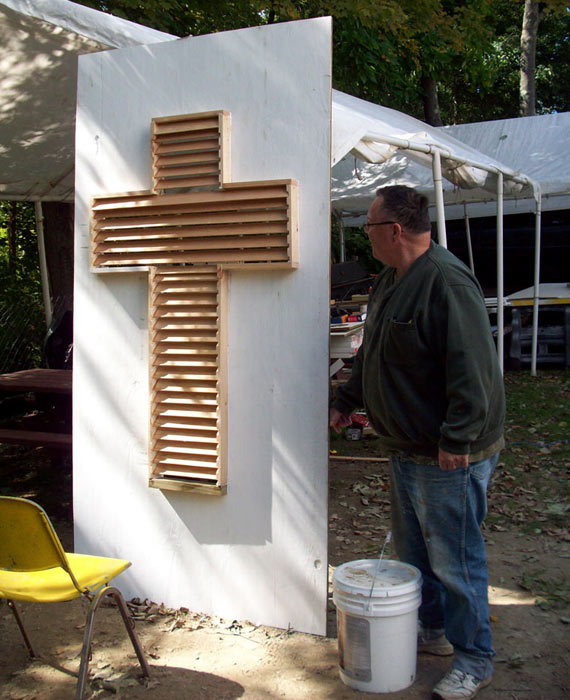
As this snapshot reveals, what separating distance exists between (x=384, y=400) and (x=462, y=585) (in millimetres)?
840

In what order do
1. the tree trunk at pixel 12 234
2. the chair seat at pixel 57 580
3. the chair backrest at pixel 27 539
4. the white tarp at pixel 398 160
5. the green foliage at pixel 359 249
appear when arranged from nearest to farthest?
the chair backrest at pixel 27 539
the chair seat at pixel 57 580
the white tarp at pixel 398 160
the tree trunk at pixel 12 234
the green foliage at pixel 359 249

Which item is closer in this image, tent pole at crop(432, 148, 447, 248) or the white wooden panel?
the white wooden panel

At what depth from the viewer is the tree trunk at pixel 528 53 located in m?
17.4

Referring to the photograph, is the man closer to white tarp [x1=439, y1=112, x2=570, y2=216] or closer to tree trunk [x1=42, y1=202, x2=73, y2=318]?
tree trunk [x1=42, y1=202, x2=73, y2=318]

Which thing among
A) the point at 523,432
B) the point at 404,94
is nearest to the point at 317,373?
the point at 523,432

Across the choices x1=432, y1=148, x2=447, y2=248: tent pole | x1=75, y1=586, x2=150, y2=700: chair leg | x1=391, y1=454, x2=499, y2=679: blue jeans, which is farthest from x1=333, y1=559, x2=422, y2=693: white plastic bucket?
x1=432, y1=148, x2=447, y2=248: tent pole

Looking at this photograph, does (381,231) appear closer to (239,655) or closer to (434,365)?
(434,365)

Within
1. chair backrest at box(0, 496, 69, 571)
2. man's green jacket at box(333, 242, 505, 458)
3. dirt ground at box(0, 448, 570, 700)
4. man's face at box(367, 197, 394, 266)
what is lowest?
dirt ground at box(0, 448, 570, 700)

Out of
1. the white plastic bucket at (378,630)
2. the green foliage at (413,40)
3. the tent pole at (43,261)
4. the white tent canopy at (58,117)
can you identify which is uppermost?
the green foliage at (413,40)

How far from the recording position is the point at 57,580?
3.20 metres

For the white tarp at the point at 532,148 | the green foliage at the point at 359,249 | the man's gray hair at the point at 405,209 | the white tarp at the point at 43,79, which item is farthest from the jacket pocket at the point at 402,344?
the green foliage at the point at 359,249

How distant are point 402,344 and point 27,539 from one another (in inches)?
66.6

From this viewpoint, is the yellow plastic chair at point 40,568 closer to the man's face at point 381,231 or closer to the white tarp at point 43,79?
the man's face at point 381,231

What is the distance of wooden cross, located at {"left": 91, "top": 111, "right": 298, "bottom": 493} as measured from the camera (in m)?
3.78
